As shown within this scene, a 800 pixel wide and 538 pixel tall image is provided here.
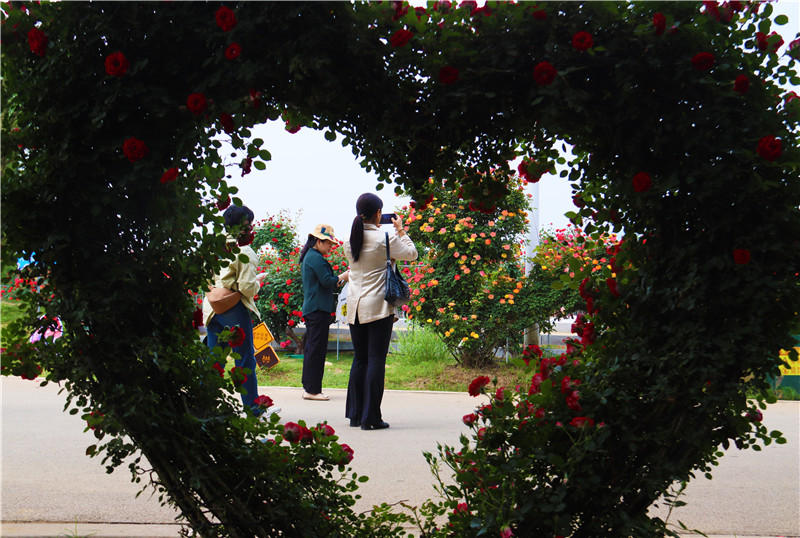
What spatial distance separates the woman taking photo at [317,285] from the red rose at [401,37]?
424cm

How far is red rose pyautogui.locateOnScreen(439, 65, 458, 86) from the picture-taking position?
84.6 inches

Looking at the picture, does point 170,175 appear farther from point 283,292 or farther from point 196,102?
point 283,292

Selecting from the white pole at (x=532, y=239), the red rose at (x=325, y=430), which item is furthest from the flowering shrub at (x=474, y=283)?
the red rose at (x=325, y=430)

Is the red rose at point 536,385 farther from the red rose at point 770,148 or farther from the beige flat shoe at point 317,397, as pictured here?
the beige flat shoe at point 317,397

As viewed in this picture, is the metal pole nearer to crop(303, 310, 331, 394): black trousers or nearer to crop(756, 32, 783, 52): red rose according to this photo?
crop(303, 310, 331, 394): black trousers

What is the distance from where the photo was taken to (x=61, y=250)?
2.19m

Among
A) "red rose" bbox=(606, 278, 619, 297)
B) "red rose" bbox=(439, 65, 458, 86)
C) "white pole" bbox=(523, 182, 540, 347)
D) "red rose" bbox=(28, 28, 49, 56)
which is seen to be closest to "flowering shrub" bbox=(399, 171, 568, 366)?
"white pole" bbox=(523, 182, 540, 347)

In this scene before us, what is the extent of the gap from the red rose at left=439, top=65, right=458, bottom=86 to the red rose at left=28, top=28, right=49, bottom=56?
4.32 ft

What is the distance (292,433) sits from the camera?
2457mm

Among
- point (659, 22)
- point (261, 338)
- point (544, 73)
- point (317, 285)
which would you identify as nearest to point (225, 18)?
point (544, 73)

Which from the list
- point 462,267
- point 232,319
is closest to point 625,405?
point 232,319

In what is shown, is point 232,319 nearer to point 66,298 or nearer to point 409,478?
point 409,478

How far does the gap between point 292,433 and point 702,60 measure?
192 centimetres

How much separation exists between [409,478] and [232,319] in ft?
6.23
